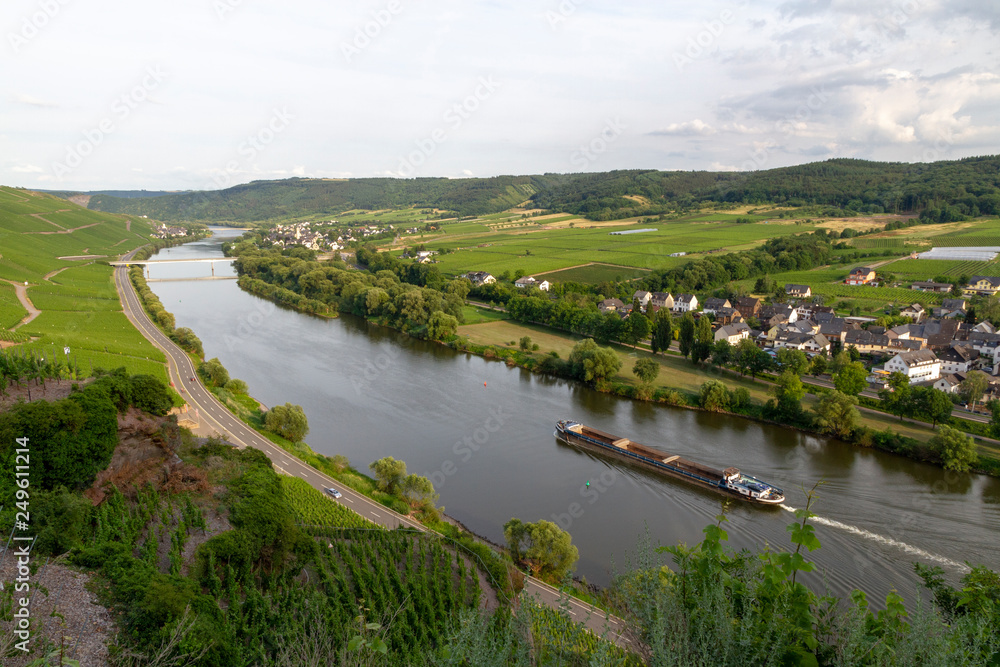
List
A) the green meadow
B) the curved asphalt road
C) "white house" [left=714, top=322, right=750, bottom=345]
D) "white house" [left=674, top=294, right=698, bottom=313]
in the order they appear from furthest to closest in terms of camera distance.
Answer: the green meadow < "white house" [left=674, top=294, right=698, bottom=313] < "white house" [left=714, top=322, right=750, bottom=345] < the curved asphalt road

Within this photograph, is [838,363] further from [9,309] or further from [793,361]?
[9,309]

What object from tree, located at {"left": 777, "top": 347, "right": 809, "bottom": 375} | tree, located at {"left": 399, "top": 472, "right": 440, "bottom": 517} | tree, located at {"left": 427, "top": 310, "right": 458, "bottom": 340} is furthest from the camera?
tree, located at {"left": 427, "top": 310, "right": 458, "bottom": 340}

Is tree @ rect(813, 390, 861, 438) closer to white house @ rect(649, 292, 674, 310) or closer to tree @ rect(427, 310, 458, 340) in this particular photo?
tree @ rect(427, 310, 458, 340)

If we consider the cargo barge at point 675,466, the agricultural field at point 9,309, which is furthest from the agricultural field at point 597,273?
the agricultural field at point 9,309

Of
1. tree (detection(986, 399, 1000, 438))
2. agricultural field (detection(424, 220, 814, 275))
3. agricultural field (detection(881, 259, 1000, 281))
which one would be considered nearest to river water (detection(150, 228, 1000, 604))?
tree (detection(986, 399, 1000, 438))

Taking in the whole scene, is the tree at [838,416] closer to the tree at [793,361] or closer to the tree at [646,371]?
the tree at [793,361]

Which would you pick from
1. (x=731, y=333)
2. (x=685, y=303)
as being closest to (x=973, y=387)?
(x=731, y=333)
